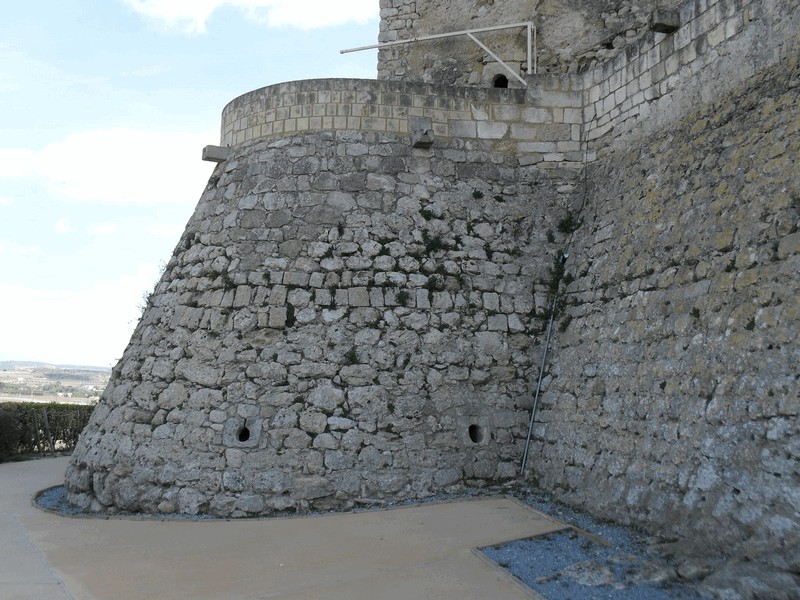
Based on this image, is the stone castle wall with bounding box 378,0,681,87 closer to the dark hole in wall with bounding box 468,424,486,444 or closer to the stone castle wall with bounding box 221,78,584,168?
the stone castle wall with bounding box 221,78,584,168

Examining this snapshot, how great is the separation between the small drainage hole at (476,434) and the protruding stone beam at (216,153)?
4457 millimetres

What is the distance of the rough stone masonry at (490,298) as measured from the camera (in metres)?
5.39

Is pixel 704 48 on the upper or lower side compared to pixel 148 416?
upper

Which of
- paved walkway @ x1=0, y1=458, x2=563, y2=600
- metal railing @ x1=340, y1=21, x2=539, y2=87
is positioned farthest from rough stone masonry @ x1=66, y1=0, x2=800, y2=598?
metal railing @ x1=340, y1=21, x2=539, y2=87

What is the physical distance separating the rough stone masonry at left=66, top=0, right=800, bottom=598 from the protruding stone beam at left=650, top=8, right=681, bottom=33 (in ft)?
0.48

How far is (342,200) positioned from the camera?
8023 millimetres

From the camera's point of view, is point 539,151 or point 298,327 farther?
point 539,151

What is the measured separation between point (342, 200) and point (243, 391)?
2.37 m

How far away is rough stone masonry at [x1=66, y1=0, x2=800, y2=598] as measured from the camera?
17.7 ft

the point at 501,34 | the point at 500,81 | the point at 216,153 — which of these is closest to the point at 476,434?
the point at 216,153

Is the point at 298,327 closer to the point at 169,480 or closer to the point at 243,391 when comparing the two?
the point at 243,391

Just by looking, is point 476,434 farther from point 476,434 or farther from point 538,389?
point 538,389

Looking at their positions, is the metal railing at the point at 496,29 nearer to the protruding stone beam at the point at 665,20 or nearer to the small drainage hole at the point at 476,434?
the protruding stone beam at the point at 665,20

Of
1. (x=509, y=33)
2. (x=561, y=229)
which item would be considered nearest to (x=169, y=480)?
(x=561, y=229)
